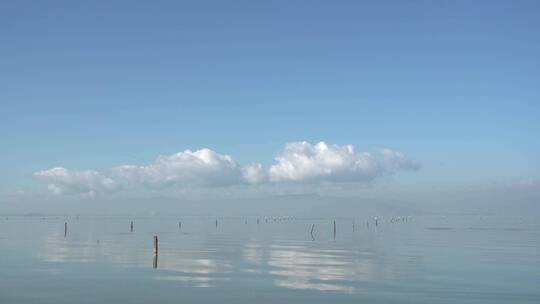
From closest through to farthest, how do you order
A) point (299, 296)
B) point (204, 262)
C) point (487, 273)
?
point (299, 296)
point (487, 273)
point (204, 262)

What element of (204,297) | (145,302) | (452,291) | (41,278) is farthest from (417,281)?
(41,278)

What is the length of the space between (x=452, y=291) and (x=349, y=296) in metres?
9.63

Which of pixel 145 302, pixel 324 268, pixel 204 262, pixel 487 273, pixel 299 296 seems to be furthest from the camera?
pixel 204 262

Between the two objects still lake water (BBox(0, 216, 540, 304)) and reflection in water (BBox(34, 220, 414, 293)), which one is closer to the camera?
still lake water (BBox(0, 216, 540, 304))

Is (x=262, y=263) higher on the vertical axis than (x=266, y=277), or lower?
higher

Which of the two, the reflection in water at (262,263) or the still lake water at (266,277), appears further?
the reflection in water at (262,263)

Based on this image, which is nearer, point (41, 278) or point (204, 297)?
point (204, 297)

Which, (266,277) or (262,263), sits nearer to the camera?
(266,277)

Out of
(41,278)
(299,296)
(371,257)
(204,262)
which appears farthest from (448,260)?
(41,278)

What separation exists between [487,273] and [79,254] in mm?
55818

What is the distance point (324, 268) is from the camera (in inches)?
2709

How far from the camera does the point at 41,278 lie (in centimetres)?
5722

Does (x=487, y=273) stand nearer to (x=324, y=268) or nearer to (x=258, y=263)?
(x=324, y=268)

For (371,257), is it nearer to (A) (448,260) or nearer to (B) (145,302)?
(A) (448,260)
